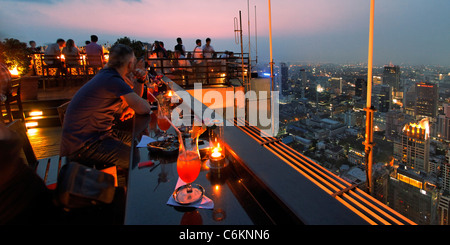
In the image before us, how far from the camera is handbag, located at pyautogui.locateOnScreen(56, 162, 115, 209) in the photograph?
0.71m

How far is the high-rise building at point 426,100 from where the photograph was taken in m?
3.13

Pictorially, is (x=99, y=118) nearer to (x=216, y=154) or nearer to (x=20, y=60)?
(x=216, y=154)

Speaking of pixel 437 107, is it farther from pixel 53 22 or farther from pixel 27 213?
pixel 53 22

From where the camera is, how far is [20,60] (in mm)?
7766

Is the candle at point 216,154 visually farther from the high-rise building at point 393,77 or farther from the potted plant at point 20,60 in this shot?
the potted plant at point 20,60

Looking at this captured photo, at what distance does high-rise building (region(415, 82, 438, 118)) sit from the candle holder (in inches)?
116

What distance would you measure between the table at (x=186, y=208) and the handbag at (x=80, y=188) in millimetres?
173

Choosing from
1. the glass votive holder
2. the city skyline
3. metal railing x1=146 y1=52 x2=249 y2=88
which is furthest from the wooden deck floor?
metal railing x1=146 y1=52 x2=249 y2=88

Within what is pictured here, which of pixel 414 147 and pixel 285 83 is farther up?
pixel 285 83

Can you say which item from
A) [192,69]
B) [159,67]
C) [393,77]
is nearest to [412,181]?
[393,77]

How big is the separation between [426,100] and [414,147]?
854mm

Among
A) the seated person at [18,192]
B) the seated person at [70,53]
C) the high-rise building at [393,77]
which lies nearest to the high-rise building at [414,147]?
the high-rise building at [393,77]

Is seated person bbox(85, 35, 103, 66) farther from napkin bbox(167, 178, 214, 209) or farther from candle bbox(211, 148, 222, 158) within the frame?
napkin bbox(167, 178, 214, 209)

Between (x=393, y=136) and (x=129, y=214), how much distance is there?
3526 millimetres
